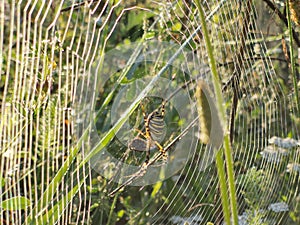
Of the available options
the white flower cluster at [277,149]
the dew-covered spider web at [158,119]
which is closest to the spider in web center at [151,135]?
the dew-covered spider web at [158,119]

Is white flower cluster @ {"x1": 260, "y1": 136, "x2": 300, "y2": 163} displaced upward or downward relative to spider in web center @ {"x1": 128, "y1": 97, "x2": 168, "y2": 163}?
downward

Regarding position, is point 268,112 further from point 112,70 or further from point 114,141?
point 114,141

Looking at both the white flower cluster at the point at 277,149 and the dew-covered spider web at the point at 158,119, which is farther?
the white flower cluster at the point at 277,149

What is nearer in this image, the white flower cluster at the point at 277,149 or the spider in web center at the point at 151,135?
the spider in web center at the point at 151,135

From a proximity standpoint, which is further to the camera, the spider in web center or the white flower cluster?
the white flower cluster

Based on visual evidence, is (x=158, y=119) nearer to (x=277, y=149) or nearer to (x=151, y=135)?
(x=151, y=135)

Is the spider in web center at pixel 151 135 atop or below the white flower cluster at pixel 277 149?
atop

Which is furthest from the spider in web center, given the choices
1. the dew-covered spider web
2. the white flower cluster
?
the white flower cluster

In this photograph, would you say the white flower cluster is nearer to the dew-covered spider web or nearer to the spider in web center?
the dew-covered spider web

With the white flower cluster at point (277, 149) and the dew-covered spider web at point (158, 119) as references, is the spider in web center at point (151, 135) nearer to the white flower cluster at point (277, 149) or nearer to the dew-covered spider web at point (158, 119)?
the dew-covered spider web at point (158, 119)

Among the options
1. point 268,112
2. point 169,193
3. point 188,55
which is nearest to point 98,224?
point 169,193

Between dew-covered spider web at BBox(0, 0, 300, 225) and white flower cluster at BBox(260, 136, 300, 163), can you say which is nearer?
dew-covered spider web at BBox(0, 0, 300, 225)

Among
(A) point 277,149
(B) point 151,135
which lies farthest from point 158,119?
(A) point 277,149

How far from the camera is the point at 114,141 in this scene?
4.05 feet
